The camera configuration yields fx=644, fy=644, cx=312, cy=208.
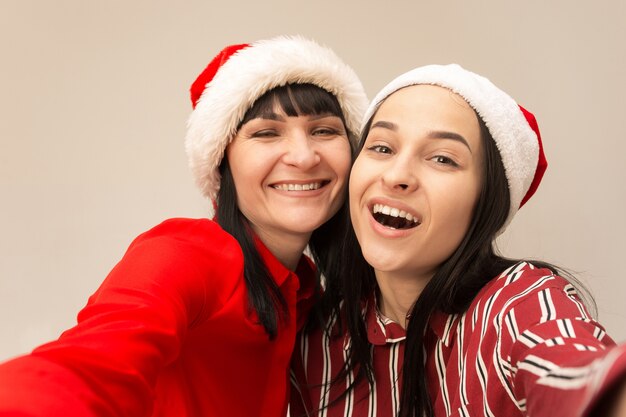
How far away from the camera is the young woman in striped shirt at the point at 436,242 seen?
1154 mm

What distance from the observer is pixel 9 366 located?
2.40ft

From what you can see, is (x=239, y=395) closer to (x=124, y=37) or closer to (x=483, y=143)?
(x=483, y=143)

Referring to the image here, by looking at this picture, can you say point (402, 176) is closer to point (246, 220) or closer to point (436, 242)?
point (436, 242)

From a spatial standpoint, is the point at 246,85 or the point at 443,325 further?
the point at 246,85

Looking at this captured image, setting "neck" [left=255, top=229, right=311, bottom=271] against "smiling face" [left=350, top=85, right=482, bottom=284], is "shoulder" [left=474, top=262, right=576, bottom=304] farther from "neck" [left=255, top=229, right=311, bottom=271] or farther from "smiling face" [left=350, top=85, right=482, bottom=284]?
"neck" [left=255, top=229, right=311, bottom=271]

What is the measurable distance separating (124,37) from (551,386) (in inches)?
75.2

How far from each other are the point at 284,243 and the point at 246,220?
0.11m

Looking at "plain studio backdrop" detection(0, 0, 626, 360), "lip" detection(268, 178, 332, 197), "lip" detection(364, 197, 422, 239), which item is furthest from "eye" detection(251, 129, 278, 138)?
"plain studio backdrop" detection(0, 0, 626, 360)

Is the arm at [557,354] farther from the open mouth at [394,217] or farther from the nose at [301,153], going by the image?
the nose at [301,153]

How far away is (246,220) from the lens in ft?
5.16

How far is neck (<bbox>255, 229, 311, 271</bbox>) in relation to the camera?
5.12 ft

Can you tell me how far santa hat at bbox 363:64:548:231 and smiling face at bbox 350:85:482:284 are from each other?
2cm

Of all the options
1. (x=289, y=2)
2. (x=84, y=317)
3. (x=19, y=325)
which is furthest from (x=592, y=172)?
(x=19, y=325)

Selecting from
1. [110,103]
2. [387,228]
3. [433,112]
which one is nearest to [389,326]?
[387,228]
